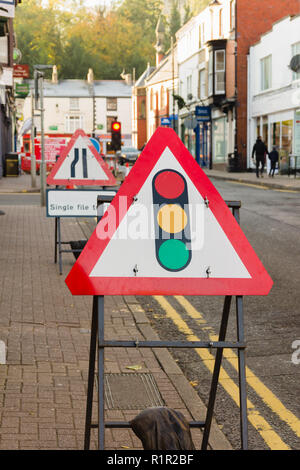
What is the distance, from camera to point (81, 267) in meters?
3.34

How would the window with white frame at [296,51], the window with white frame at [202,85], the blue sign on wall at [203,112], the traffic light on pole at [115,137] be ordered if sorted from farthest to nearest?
the window with white frame at [202,85], the blue sign on wall at [203,112], the window with white frame at [296,51], the traffic light on pole at [115,137]

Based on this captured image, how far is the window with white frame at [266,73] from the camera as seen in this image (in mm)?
41138

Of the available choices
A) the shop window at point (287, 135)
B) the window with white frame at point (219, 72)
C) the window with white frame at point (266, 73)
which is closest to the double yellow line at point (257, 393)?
the shop window at point (287, 135)

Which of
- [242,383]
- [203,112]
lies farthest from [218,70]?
[242,383]

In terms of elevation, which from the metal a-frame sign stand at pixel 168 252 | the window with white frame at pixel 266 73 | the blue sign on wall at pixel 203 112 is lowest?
the metal a-frame sign stand at pixel 168 252

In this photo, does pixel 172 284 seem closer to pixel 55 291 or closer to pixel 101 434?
pixel 101 434

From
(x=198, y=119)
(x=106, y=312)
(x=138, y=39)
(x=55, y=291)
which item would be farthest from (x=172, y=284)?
(x=138, y=39)

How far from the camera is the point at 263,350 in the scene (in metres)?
6.46

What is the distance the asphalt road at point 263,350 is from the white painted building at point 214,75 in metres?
36.7

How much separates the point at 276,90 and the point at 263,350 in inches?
1354

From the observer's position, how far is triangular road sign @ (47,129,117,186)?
36.5 ft

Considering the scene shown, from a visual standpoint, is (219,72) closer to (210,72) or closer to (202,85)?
(210,72)

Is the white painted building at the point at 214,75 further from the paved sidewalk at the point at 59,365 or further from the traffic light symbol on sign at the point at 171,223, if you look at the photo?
the traffic light symbol on sign at the point at 171,223

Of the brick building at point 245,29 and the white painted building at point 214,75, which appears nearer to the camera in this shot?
the brick building at point 245,29
